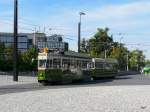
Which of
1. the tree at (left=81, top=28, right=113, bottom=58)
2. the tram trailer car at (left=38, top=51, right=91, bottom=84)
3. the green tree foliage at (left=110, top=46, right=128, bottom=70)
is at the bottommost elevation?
the tram trailer car at (left=38, top=51, right=91, bottom=84)

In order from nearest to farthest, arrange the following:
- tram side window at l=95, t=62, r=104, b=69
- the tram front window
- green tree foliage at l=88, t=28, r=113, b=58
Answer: the tram front window → tram side window at l=95, t=62, r=104, b=69 → green tree foliage at l=88, t=28, r=113, b=58

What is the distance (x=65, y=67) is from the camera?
Answer: 44.3 meters

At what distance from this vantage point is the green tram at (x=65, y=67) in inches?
1658

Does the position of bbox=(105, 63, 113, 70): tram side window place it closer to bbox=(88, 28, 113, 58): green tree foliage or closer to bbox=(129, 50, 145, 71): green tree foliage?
bbox=(88, 28, 113, 58): green tree foliage

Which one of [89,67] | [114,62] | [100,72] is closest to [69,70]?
[89,67]

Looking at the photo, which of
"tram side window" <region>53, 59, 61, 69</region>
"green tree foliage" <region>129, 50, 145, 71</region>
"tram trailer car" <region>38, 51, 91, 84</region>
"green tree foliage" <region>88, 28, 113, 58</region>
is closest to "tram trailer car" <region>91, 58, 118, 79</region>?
"tram trailer car" <region>38, 51, 91, 84</region>

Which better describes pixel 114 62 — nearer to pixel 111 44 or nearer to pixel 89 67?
pixel 89 67

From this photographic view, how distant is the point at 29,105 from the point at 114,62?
47135 millimetres

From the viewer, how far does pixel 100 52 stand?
382 ft

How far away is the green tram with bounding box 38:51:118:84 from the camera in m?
42.1

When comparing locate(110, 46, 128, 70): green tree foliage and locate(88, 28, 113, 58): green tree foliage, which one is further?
locate(110, 46, 128, 70): green tree foliage

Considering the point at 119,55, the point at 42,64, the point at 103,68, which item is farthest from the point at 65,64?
the point at 119,55

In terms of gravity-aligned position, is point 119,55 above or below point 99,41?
below

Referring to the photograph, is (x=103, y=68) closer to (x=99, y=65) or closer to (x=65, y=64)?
(x=99, y=65)
